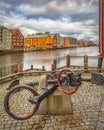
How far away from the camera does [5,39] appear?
9344 cm

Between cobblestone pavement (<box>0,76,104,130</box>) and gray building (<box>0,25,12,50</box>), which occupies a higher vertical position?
gray building (<box>0,25,12,50</box>)

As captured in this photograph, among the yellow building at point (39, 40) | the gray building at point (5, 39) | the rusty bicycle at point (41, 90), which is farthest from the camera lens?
the yellow building at point (39, 40)

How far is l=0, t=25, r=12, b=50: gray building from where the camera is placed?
90.8 meters

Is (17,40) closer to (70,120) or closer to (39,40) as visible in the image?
(39,40)

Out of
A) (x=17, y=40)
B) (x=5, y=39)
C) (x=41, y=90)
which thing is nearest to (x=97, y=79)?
(x=41, y=90)

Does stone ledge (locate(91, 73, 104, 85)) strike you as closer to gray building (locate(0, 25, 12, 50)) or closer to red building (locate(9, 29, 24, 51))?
gray building (locate(0, 25, 12, 50))

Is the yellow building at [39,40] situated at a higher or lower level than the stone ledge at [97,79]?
higher

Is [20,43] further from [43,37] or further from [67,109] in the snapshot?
[67,109]

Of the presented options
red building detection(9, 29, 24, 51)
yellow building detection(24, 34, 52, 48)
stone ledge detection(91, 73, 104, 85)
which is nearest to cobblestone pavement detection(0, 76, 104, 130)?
stone ledge detection(91, 73, 104, 85)

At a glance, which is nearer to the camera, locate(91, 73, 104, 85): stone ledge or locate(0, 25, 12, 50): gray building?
locate(91, 73, 104, 85): stone ledge

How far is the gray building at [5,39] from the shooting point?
90775 millimetres

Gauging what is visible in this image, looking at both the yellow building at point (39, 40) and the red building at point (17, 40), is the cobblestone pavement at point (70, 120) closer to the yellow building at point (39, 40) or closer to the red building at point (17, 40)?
the red building at point (17, 40)

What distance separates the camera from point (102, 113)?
6.49m

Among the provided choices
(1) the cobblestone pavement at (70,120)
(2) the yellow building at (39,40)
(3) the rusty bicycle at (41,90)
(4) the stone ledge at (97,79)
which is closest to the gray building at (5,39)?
(2) the yellow building at (39,40)
